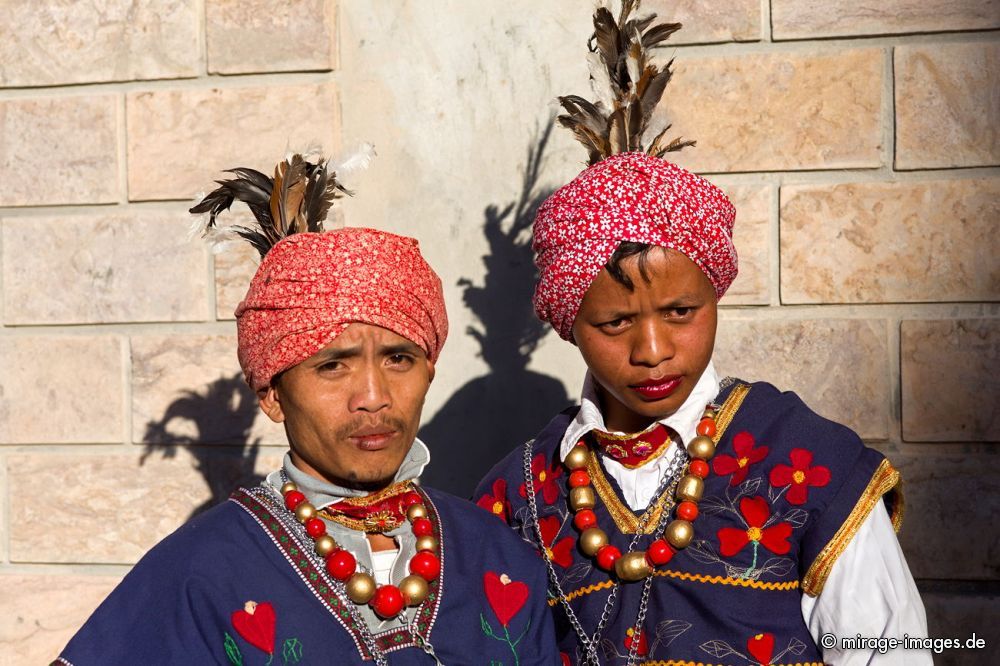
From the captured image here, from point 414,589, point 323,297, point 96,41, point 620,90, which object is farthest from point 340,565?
point 96,41

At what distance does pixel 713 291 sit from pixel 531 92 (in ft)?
4.19

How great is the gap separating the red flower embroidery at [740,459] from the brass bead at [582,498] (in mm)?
307

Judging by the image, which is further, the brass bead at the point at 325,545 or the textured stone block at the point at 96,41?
the textured stone block at the point at 96,41

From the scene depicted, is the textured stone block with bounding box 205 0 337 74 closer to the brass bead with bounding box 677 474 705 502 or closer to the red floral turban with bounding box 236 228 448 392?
the red floral turban with bounding box 236 228 448 392

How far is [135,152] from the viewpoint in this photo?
12.2 feet

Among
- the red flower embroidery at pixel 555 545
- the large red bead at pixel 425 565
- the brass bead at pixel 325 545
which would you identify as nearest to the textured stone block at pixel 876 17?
the red flower embroidery at pixel 555 545

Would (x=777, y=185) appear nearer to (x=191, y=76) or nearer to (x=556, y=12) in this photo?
(x=556, y=12)

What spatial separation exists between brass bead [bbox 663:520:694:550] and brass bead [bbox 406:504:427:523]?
1.87 feet

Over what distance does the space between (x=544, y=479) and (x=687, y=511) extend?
0.43m

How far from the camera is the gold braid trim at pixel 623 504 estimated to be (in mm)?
2629

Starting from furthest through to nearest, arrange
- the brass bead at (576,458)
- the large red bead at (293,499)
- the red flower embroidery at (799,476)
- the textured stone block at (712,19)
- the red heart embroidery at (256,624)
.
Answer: the textured stone block at (712,19) < the brass bead at (576,458) < the red flower embroidery at (799,476) < the large red bead at (293,499) < the red heart embroidery at (256,624)

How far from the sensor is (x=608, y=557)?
102 inches

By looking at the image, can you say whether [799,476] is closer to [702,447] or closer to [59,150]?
[702,447]

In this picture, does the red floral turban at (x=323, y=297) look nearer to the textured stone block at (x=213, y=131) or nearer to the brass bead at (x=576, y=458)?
the brass bead at (x=576, y=458)
